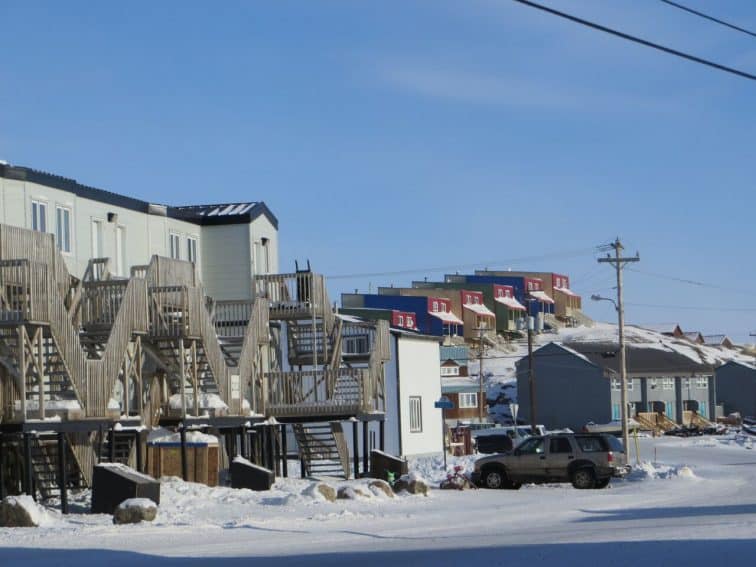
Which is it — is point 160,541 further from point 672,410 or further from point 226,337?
point 672,410

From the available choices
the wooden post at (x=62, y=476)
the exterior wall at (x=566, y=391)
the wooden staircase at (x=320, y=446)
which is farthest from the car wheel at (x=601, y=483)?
the exterior wall at (x=566, y=391)

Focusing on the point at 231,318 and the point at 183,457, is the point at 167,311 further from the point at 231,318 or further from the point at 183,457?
the point at 231,318

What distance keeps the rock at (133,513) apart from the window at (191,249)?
66.5 feet

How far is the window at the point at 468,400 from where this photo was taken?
90.7m

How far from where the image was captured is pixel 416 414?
5828cm

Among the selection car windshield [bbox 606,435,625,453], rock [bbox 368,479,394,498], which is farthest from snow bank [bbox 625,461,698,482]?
rock [bbox 368,479,394,498]

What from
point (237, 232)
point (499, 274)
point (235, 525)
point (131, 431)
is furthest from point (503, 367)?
point (235, 525)

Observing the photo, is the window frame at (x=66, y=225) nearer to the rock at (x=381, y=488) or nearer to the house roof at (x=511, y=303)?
the rock at (x=381, y=488)

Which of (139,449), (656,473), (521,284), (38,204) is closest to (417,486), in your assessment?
(139,449)

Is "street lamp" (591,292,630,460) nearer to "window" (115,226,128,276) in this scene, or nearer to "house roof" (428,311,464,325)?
"window" (115,226,128,276)

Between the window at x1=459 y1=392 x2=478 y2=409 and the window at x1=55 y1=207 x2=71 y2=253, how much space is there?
56.8 meters

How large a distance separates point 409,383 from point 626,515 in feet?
105

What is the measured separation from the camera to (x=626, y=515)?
25.8m

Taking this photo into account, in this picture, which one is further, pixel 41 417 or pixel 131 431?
pixel 131 431
